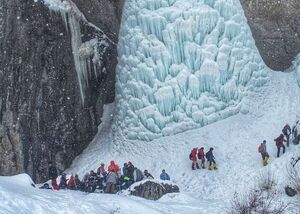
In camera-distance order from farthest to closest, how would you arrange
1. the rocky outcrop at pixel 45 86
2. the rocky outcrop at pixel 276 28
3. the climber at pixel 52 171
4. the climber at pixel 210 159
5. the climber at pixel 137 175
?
the rocky outcrop at pixel 276 28 < the climber at pixel 52 171 < the rocky outcrop at pixel 45 86 < the climber at pixel 210 159 < the climber at pixel 137 175

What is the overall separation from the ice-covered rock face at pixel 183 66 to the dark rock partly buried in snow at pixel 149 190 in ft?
11.4

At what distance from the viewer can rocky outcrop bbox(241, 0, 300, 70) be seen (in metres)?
26.0

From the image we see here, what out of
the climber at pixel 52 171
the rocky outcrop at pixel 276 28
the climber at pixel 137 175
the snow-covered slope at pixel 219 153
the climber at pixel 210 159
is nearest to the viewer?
the snow-covered slope at pixel 219 153

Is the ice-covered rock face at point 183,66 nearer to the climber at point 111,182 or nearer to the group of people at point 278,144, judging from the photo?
the group of people at point 278,144

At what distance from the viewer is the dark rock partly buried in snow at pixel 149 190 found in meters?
20.2

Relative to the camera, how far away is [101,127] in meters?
25.8

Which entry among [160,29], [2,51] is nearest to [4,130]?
[2,51]

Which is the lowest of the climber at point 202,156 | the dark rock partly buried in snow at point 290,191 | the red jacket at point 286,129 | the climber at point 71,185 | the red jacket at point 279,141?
the dark rock partly buried in snow at point 290,191

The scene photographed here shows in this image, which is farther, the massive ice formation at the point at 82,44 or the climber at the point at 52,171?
the massive ice formation at the point at 82,44

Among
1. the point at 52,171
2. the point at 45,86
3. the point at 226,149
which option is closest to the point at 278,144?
the point at 226,149

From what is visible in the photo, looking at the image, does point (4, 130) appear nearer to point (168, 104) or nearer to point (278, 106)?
point (168, 104)

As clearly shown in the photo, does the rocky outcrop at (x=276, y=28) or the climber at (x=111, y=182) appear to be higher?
the rocky outcrop at (x=276, y=28)

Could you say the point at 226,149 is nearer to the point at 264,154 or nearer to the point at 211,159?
the point at 211,159

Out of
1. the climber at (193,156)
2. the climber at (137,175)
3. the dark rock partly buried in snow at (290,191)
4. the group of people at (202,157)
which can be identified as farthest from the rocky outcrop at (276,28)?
the climber at (137,175)
